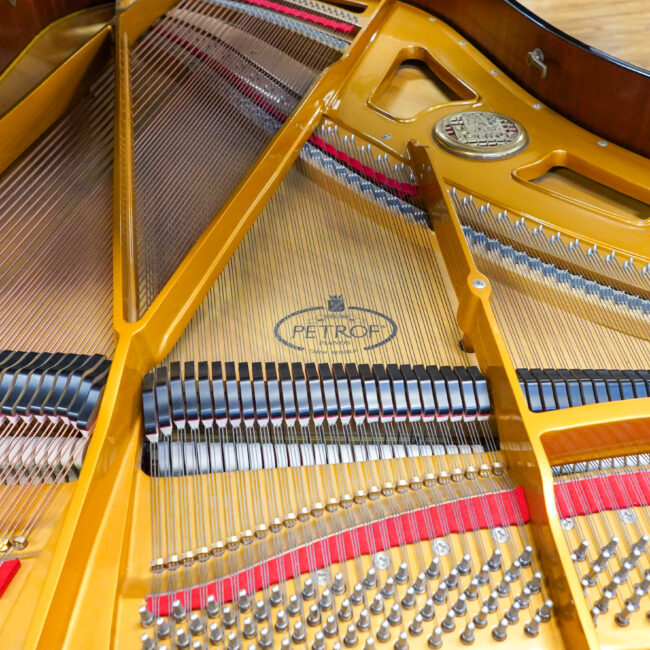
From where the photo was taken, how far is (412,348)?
2342 millimetres

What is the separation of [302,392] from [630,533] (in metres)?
0.91

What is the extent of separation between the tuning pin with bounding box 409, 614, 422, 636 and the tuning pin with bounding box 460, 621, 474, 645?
10cm

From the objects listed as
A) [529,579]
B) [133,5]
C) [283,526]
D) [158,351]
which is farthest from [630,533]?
[133,5]

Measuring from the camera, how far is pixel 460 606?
5.45 ft

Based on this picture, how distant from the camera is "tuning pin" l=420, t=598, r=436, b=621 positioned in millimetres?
1661

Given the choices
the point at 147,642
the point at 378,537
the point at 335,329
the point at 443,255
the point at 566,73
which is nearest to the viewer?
the point at 147,642

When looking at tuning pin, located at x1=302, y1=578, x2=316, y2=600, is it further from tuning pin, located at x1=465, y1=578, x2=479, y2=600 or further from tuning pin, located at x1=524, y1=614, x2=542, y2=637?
tuning pin, located at x1=524, y1=614, x2=542, y2=637

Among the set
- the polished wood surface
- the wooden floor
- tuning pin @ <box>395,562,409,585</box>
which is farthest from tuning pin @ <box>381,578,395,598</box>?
the wooden floor

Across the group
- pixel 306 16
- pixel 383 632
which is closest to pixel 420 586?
pixel 383 632

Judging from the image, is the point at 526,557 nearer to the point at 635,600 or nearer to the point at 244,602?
the point at 635,600

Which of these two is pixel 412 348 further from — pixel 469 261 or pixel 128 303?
pixel 128 303

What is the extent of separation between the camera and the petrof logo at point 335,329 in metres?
2.36

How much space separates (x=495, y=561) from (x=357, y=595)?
334 mm

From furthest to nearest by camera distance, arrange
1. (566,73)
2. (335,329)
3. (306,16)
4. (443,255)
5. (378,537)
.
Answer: (306,16)
(566,73)
(443,255)
(335,329)
(378,537)
